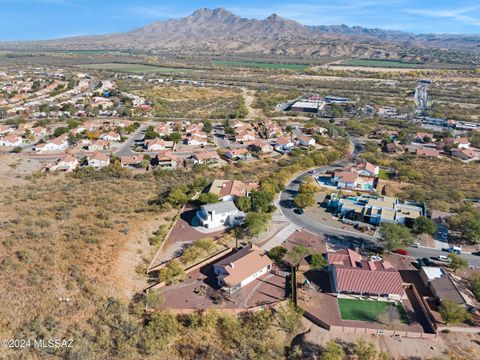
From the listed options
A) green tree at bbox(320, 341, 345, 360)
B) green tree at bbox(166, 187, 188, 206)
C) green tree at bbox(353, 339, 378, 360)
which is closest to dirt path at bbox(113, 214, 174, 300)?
→ green tree at bbox(166, 187, 188, 206)

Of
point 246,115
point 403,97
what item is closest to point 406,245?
point 246,115

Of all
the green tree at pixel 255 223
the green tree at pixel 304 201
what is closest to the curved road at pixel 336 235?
the green tree at pixel 304 201

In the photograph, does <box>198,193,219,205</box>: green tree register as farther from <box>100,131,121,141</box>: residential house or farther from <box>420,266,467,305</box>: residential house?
<box>100,131,121,141</box>: residential house

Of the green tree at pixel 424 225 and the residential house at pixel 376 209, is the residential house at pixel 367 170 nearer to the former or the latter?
the residential house at pixel 376 209

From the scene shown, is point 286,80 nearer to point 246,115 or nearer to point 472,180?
point 246,115

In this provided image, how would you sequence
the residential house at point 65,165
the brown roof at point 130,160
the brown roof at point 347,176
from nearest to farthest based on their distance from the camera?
the brown roof at point 347,176
the residential house at point 65,165
the brown roof at point 130,160

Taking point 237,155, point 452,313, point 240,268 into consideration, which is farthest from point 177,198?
point 452,313
